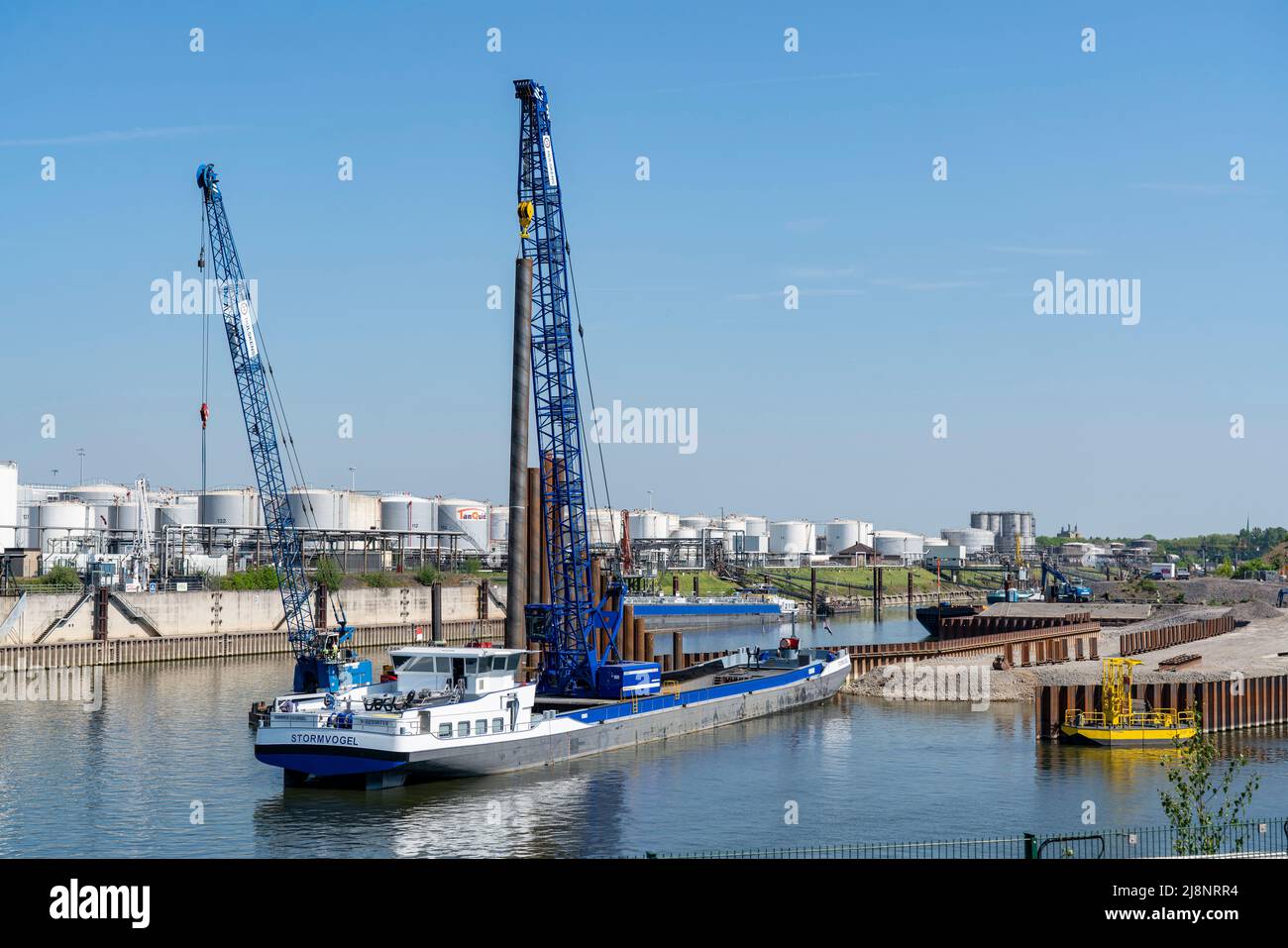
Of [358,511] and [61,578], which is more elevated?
[358,511]

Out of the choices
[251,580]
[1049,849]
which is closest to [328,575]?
[251,580]

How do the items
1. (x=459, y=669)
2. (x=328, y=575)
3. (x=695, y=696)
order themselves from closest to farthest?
(x=459, y=669) → (x=695, y=696) → (x=328, y=575)

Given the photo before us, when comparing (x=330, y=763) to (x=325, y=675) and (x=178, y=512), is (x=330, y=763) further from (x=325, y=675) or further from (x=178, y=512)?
(x=178, y=512)

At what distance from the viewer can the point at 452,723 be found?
49.1m

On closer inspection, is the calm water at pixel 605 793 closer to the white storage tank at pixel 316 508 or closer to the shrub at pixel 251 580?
the shrub at pixel 251 580

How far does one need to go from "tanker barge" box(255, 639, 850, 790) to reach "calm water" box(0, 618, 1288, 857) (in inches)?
38.2

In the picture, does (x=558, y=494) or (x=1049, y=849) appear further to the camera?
(x=558, y=494)

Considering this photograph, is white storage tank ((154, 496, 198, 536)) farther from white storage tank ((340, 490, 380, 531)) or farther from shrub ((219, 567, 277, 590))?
shrub ((219, 567, 277, 590))

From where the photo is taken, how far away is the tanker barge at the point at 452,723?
155ft

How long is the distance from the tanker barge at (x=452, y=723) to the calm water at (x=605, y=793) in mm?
971

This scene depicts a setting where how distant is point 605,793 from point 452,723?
6380 mm

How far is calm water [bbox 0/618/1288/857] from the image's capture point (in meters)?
41.2
